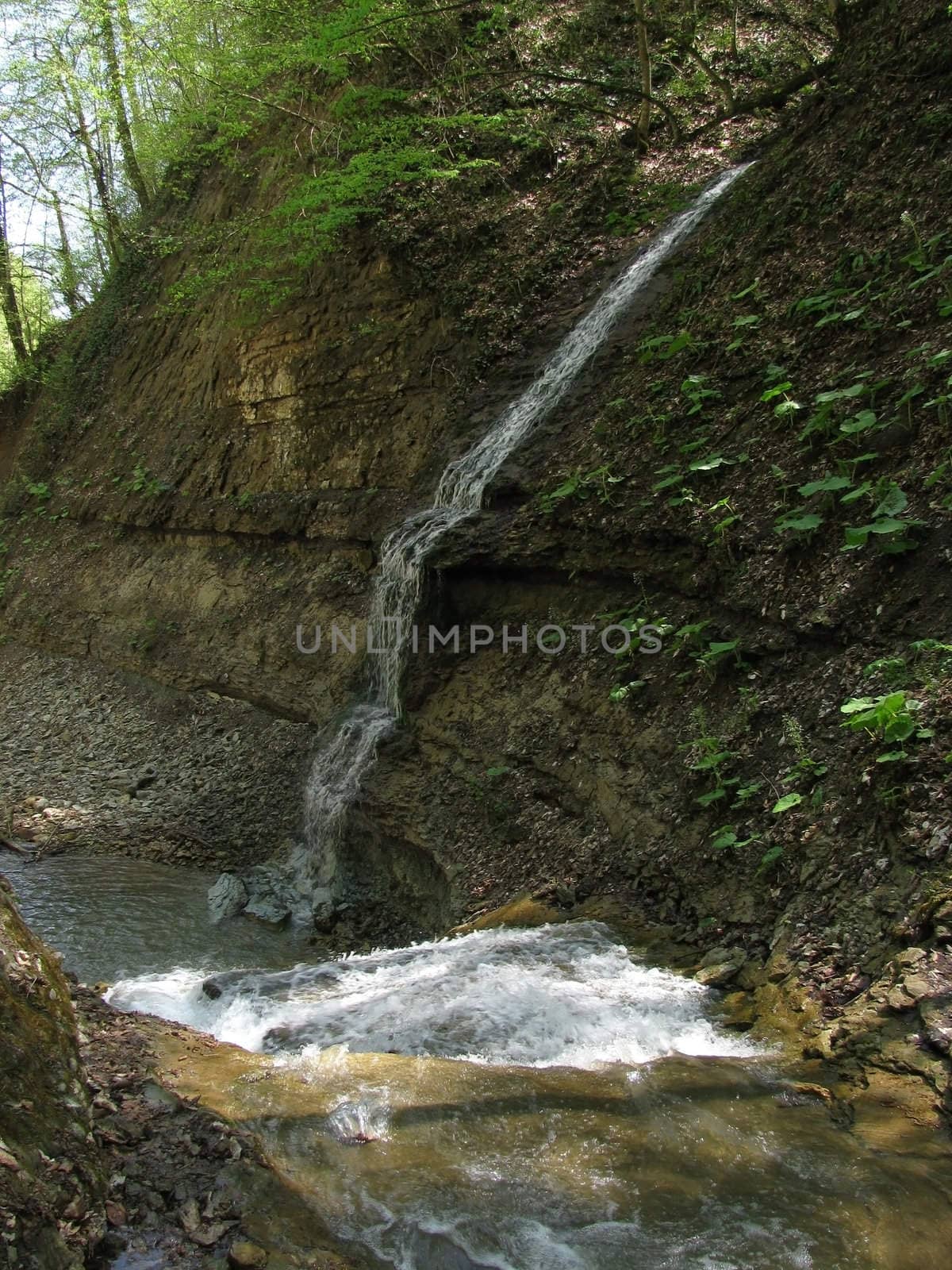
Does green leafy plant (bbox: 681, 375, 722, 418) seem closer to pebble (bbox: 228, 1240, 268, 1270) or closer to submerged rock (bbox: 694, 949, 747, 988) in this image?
submerged rock (bbox: 694, 949, 747, 988)

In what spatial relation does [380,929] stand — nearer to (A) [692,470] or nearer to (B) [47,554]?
(A) [692,470]

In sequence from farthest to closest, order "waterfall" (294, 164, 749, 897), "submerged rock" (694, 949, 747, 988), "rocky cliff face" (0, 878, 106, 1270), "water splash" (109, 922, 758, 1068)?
"waterfall" (294, 164, 749, 897) → "submerged rock" (694, 949, 747, 988) → "water splash" (109, 922, 758, 1068) → "rocky cliff face" (0, 878, 106, 1270)

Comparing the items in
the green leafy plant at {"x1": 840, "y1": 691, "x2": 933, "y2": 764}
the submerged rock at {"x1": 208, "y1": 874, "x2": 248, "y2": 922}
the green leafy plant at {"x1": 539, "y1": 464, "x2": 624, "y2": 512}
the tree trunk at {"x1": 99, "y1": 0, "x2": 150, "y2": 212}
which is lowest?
the submerged rock at {"x1": 208, "y1": 874, "x2": 248, "y2": 922}

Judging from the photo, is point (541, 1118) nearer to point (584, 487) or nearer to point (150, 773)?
point (584, 487)

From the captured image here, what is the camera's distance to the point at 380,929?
753 centimetres

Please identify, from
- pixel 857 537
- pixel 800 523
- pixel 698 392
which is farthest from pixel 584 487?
pixel 857 537

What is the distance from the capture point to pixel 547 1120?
3668mm

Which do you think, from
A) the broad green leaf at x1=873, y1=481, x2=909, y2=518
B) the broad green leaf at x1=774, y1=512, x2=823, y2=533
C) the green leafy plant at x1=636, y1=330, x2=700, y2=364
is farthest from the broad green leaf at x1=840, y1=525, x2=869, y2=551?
the green leafy plant at x1=636, y1=330, x2=700, y2=364

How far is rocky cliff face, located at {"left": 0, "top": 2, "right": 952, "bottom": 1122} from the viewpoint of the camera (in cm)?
502

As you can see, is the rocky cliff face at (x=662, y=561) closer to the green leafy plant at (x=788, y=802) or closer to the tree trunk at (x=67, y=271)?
the green leafy plant at (x=788, y=802)

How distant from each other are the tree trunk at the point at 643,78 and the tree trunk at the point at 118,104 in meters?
9.23

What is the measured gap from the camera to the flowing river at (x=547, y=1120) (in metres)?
2.98

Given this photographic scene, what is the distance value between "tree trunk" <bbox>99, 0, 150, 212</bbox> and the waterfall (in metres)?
11.0

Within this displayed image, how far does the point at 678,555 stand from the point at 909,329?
2321 mm
